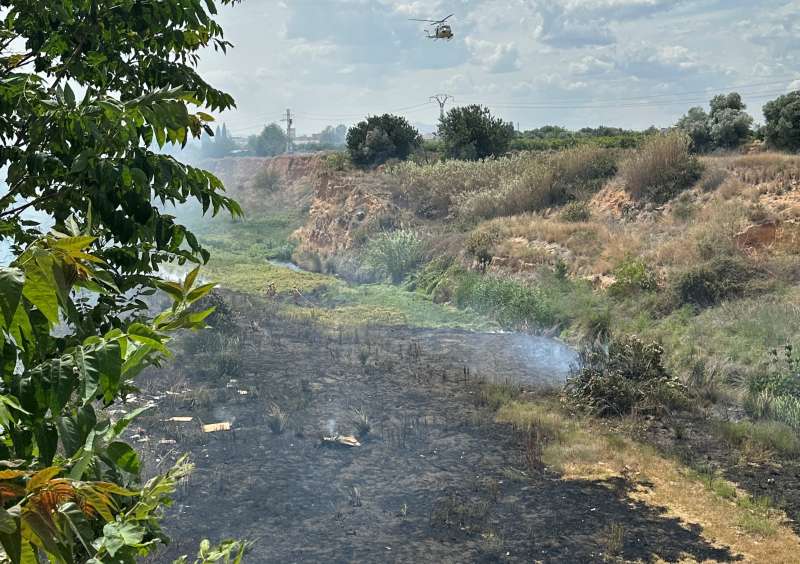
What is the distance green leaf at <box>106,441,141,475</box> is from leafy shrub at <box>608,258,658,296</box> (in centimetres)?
1551

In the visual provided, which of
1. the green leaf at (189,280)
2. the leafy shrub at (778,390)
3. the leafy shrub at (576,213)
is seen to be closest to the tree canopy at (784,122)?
the leafy shrub at (576,213)

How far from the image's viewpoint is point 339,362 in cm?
1362

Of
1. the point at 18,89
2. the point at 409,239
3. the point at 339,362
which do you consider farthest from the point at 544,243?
the point at 18,89

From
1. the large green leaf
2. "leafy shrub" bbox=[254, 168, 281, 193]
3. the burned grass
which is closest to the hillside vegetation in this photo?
the burned grass

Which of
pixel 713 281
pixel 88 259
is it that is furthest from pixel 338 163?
pixel 88 259

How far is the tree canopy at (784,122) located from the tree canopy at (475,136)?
47.8 feet

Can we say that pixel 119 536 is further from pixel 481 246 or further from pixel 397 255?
pixel 397 255

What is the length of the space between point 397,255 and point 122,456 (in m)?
22.4

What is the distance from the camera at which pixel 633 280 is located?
16.2 metres

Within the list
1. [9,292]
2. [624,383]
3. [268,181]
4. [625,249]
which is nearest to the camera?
[9,292]

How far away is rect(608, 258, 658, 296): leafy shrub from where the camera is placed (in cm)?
1595

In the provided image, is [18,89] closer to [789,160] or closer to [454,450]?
[454,450]

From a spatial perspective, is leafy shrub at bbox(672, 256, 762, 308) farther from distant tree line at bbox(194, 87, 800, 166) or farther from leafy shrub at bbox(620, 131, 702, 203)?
distant tree line at bbox(194, 87, 800, 166)

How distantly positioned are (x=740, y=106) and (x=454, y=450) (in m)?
24.3
